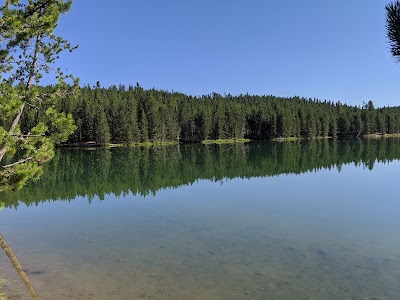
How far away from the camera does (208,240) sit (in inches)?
607

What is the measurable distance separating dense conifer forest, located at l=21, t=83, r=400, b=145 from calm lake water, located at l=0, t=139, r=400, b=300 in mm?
65465

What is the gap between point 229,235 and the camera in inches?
635

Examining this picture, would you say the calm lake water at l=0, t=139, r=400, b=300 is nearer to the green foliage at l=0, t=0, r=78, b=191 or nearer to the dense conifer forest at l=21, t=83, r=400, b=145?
the green foliage at l=0, t=0, r=78, b=191

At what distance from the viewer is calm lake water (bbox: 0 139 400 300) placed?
10.6 m

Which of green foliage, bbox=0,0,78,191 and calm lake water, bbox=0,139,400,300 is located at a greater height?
green foliage, bbox=0,0,78,191

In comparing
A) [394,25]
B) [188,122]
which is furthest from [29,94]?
[188,122]

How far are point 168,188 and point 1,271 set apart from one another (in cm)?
1947

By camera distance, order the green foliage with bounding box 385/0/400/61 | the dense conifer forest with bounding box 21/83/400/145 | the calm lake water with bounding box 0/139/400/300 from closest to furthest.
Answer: the green foliage with bounding box 385/0/400/61 < the calm lake water with bounding box 0/139/400/300 < the dense conifer forest with bounding box 21/83/400/145

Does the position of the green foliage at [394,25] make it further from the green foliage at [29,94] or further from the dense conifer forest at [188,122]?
the dense conifer forest at [188,122]

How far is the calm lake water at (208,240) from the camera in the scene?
1064 centimetres

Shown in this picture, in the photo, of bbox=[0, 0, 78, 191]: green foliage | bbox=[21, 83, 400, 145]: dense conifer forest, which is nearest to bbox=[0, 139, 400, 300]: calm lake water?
bbox=[0, 0, 78, 191]: green foliage

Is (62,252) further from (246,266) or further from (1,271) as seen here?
(246,266)

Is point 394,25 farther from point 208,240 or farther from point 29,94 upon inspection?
point 208,240

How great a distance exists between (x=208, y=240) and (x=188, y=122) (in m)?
117
